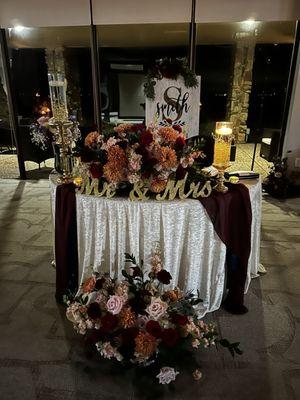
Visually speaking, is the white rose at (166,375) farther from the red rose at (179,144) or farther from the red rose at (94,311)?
the red rose at (179,144)

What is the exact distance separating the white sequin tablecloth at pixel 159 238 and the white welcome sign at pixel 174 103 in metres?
1.80

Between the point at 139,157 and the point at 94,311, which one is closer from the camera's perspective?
the point at 94,311

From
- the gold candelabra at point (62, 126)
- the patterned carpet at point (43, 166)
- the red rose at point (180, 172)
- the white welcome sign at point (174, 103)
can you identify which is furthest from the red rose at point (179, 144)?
the patterned carpet at point (43, 166)

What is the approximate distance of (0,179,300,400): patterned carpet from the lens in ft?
5.53

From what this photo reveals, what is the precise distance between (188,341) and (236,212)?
2.91 feet

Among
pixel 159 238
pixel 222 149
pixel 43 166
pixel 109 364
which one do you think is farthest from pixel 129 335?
pixel 43 166

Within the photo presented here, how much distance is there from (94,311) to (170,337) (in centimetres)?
44

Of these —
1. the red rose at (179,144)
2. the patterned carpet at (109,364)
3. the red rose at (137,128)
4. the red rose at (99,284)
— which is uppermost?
the red rose at (137,128)

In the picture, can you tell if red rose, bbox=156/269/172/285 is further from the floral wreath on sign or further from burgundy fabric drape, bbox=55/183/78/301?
the floral wreath on sign

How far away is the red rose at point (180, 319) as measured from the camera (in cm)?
172

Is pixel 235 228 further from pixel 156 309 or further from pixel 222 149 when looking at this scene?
pixel 156 309

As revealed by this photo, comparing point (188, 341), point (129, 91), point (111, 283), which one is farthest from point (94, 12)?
point (188, 341)

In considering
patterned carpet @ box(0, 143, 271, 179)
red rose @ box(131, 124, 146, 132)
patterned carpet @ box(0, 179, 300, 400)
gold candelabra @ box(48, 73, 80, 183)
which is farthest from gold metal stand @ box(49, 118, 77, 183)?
patterned carpet @ box(0, 143, 271, 179)

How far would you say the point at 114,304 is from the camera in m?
1.70
